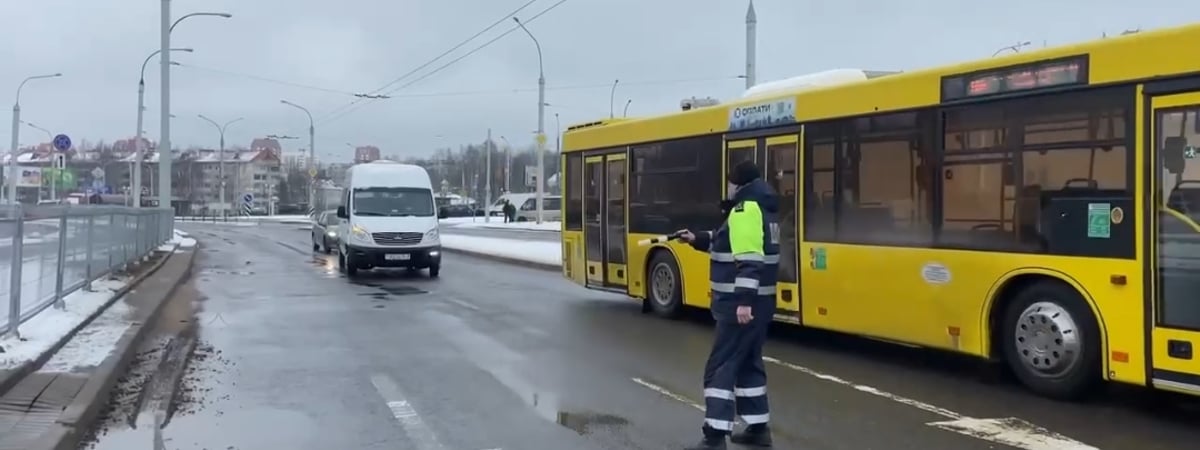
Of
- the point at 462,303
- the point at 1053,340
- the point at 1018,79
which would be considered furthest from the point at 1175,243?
the point at 462,303

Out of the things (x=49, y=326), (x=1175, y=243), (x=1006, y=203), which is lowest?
(x=49, y=326)

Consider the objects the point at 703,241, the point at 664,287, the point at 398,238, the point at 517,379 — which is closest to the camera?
the point at 703,241

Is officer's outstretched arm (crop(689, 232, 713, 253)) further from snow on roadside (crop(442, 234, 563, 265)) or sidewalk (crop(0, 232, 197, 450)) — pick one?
snow on roadside (crop(442, 234, 563, 265))

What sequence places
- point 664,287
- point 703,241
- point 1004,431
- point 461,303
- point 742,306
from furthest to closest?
1. point 461,303
2. point 664,287
3. point 1004,431
4. point 703,241
5. point 742,306

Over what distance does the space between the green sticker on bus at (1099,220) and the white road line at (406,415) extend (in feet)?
16.1

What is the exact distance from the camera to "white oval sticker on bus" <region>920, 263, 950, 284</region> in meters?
9.05

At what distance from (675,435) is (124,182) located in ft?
381

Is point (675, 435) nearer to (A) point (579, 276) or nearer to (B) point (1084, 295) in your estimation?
(B) point (1084, 295)

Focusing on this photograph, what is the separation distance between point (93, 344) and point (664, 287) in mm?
6842

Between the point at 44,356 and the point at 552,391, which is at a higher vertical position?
the point at 44,356

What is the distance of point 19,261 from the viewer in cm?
984

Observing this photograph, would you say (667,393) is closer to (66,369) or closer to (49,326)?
(66,369)

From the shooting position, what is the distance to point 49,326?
430 inches

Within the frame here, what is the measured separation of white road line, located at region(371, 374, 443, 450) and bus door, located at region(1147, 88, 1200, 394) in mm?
4905
